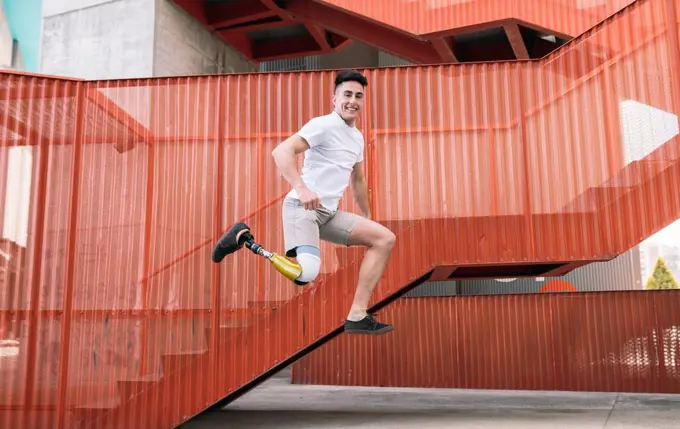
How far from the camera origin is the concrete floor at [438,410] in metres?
6.74

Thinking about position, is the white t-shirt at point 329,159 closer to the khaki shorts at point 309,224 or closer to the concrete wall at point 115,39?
the khaki shorts at point 309,224

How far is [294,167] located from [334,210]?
46 centimetres

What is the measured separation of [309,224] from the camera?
3.85 m

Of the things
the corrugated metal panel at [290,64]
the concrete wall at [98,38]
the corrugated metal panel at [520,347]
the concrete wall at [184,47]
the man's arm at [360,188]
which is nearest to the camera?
the man's arm at [360,188]

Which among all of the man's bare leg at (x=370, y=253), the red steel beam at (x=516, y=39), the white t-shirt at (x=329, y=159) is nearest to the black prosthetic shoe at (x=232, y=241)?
the white t-shirt at (x=329, y=159)

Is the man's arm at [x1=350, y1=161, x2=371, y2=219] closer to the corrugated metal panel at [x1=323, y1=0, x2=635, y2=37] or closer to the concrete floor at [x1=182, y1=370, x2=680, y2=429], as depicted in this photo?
the concrete floor at [x1=182, y1=370, x2=680, y2=429]

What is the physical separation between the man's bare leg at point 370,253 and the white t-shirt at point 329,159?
250 millimetres

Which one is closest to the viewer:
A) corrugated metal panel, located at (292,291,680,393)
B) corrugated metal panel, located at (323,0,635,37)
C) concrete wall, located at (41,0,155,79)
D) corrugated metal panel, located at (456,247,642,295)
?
corrugated metal panel, located at (323,0,635,37)

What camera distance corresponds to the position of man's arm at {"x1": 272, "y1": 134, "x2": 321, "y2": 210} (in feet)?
11.4

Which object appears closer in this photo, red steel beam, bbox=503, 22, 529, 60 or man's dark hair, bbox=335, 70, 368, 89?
man's dark hair, bbox=335, 70, 368, 89

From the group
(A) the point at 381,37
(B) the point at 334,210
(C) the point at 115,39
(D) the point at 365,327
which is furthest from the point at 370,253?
(C) the point at 115,39

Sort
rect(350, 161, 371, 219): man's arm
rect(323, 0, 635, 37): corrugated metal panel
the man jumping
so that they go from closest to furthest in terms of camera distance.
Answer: the man jumping
rect(350, 161, 371, 219): man's arm
rect(323, 0, 635, 37): corrugated metal panel

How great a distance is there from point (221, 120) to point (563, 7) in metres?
6.71

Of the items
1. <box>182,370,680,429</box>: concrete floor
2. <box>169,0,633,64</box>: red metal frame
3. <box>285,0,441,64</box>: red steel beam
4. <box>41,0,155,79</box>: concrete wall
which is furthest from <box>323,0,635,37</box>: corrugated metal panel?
<box>182,370,680,429</box>: concrete floor
